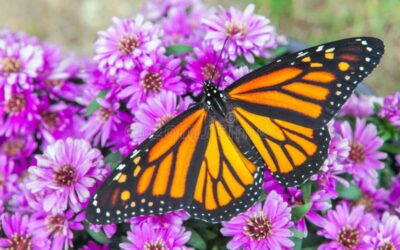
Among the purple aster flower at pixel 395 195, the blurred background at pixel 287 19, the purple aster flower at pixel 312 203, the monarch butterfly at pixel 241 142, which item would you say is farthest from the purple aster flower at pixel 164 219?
the blurred background at pixel 287 19

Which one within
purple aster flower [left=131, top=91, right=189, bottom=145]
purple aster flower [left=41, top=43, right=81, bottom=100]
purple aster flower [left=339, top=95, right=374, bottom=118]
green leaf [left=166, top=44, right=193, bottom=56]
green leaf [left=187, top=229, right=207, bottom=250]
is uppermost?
purple aster flower [left=41, top=43, right=81, bottom=100]

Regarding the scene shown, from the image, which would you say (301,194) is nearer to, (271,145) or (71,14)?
(271,145)

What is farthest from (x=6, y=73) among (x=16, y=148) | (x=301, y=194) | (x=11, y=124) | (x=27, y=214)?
(x=301, y=194)

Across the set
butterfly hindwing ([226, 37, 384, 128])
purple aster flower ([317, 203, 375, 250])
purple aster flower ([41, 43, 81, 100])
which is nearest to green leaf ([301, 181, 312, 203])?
purple aster flower ([317, 203, 375, 250])

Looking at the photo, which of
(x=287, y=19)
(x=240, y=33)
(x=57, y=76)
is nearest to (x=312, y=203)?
(x=240, y=33)

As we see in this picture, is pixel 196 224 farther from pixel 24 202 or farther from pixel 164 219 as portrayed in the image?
pixel 24 202

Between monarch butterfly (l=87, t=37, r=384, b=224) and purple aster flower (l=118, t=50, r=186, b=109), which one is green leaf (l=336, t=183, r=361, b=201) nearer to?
monarch butterfly (l=87, t=37, r=384, b=224)
